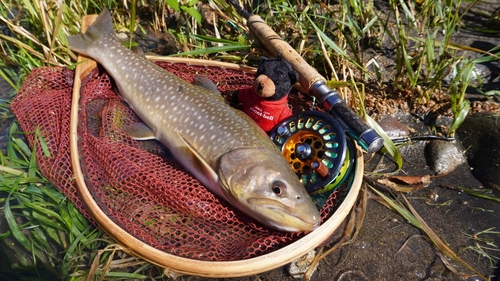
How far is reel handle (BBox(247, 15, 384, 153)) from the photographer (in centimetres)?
246

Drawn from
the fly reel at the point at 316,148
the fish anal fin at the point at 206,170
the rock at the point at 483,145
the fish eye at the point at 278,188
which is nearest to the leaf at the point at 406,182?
the rock at the point at 483,145

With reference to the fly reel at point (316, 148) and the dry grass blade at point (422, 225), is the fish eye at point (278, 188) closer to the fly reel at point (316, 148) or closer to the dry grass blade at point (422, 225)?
the fly reel at point (316, 148)

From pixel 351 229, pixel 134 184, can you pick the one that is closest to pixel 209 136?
pixel 134 184

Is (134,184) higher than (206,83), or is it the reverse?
(206,83)

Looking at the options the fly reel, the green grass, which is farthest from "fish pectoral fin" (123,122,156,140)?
the fly reel

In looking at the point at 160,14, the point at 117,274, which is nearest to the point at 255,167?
the point at 117,274

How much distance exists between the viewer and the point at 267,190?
2.42m

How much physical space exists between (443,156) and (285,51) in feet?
5.33

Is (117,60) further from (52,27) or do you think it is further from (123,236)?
(123,236)

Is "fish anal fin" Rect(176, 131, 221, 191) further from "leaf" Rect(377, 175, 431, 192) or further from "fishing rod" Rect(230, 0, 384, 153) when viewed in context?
"leaf" Rect(377, 175, 431, 192)

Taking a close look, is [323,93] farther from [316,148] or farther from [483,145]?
[483,145]

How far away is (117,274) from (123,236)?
426 millimetres

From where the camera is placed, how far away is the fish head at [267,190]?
7.66 ft

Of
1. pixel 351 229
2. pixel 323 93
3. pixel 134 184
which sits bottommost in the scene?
pixel 351 229
